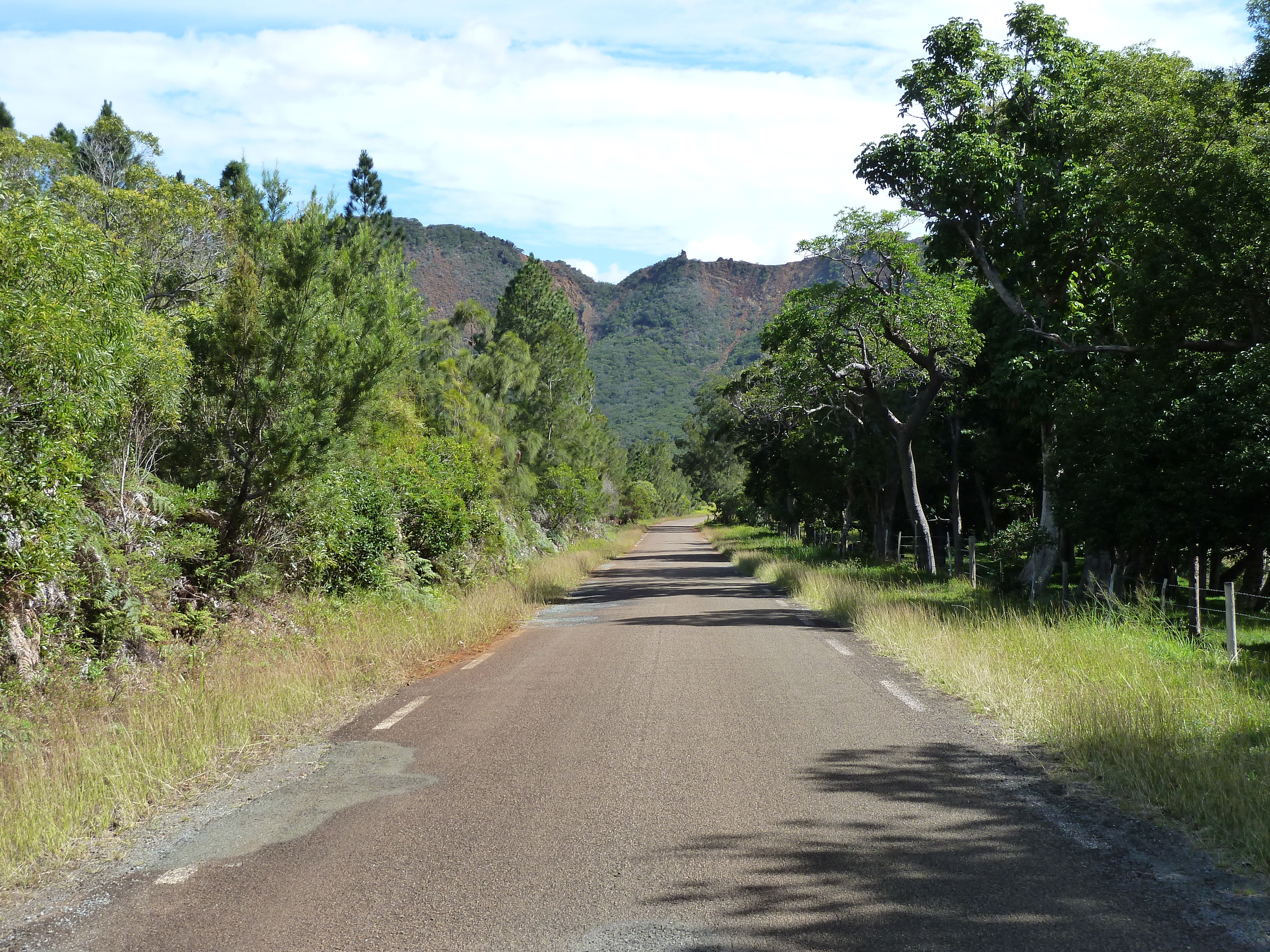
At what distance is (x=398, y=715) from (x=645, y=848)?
422 centimetres

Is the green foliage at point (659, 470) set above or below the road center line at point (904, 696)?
above

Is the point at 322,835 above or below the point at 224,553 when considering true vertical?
below

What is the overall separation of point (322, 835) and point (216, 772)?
67.9 inches

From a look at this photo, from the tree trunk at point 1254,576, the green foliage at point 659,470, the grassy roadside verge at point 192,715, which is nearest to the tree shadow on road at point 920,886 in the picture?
the grassy roadside verge at point 192,715

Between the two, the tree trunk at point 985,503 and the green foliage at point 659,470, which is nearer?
the tree trunk at point 985,503

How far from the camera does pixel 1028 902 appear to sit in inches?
169

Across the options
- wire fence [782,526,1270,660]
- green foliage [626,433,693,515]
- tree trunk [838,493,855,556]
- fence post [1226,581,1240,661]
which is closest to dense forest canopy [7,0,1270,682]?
wire fence [782,526,1270,660]

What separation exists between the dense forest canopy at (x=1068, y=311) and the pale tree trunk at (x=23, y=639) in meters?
13.7

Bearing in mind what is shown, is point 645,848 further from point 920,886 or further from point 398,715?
point 398,715

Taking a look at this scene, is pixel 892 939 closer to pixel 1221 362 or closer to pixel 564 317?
pixel 1221 362

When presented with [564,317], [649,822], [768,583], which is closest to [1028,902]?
[649,822]

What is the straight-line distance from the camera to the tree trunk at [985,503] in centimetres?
3872

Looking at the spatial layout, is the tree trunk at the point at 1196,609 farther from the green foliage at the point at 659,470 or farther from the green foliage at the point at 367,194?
the green foliage at the point at 659,470

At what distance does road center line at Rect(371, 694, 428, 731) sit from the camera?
823 centimetres
